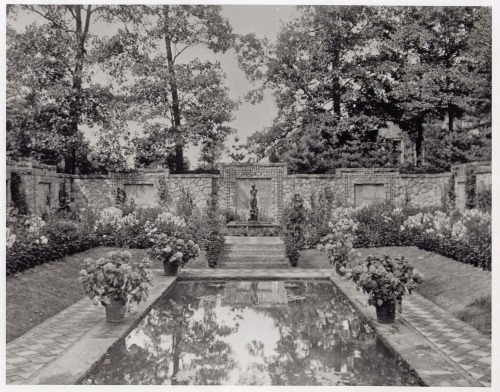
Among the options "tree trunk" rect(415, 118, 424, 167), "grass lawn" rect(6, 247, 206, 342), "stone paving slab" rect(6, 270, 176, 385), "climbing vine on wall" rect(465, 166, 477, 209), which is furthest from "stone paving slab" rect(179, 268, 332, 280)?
"tree trunk" rect(415, 118, 424, 167)

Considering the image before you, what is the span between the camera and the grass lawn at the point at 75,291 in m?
6.78

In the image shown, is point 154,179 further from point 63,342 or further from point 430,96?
point 63,342

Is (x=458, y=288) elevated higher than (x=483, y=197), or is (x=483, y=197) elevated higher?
(x=483, y=197)

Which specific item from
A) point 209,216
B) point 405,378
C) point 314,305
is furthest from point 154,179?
point 405,378

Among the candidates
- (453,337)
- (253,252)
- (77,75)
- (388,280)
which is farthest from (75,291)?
(77,75)

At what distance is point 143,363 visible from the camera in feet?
17.8

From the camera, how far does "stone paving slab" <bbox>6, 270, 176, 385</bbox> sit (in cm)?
478

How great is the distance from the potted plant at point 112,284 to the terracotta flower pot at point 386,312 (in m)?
3.22

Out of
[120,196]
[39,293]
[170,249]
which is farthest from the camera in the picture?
[120,196]

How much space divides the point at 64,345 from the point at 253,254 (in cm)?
769

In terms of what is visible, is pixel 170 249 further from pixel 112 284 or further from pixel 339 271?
pixel 112 284

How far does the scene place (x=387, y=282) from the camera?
21.4 ft

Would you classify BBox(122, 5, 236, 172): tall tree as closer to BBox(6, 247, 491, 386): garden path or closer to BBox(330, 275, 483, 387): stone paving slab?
BBox(6, 247, 491, 386): garden path

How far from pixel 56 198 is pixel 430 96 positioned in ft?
48.0
